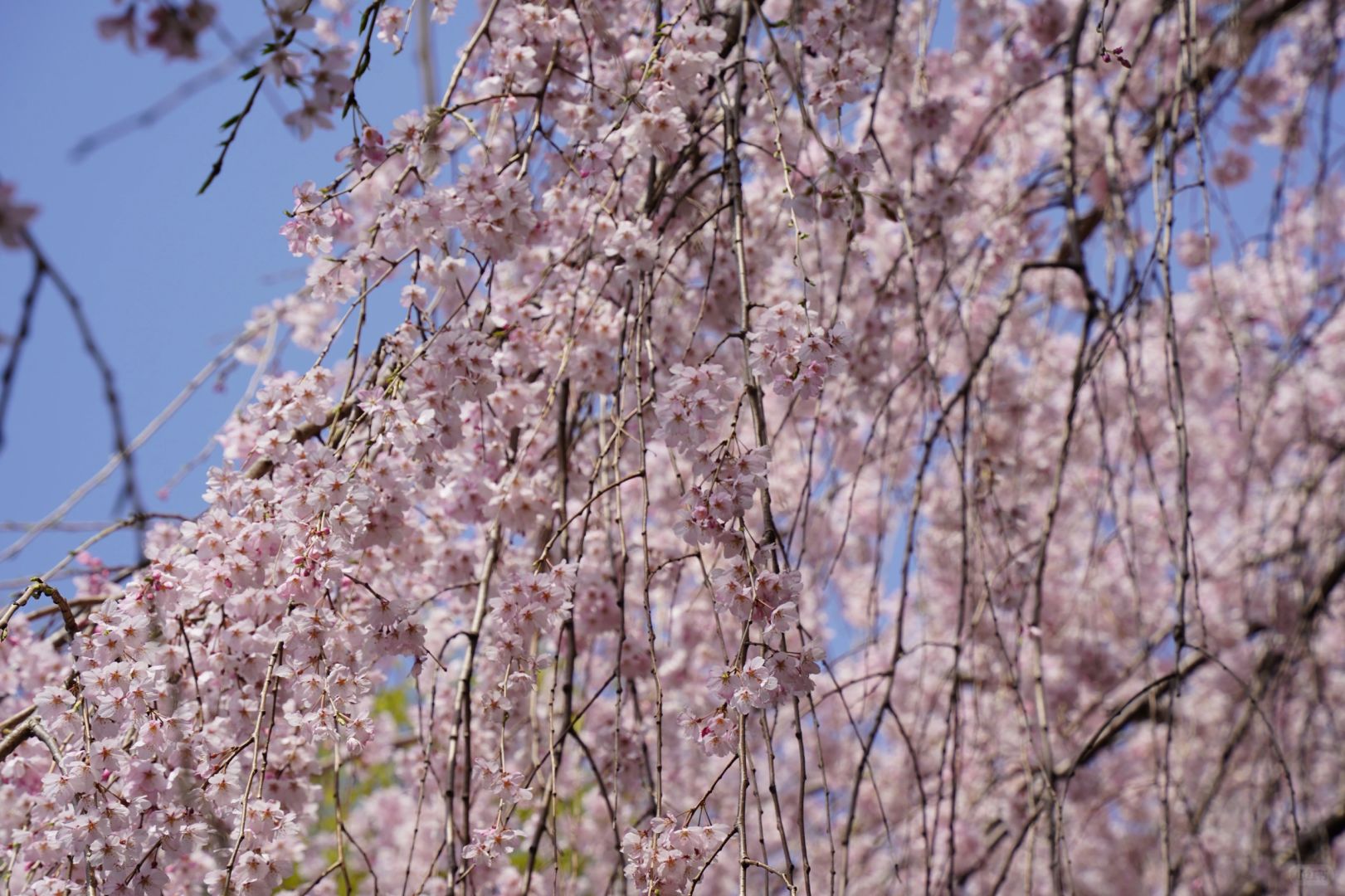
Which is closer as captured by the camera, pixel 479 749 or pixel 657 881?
pixel 657 881

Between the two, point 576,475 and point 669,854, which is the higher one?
point 576,475

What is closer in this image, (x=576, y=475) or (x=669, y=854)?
(x=669, y=854)

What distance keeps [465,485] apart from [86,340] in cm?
99

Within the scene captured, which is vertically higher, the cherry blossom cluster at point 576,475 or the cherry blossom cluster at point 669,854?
the cherry blossom cluster at point 576,475

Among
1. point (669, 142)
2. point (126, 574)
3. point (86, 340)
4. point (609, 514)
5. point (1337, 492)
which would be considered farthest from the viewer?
point (1337, 492)

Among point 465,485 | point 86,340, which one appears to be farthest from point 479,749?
point 86,340

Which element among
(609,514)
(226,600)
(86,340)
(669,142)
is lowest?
(86,340)

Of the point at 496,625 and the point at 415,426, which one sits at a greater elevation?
the point at 415,426

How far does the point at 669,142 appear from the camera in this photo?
1.57m

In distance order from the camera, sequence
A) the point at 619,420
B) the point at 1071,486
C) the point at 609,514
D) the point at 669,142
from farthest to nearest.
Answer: the point at 1071,486
the point at 609,514
the point at 669,142
the point at 619,420

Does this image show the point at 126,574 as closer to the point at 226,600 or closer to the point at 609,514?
the point at 226,600

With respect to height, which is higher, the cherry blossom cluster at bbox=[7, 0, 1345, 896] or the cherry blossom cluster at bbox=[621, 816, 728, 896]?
the cherry blossom cluster at bbox=[7, 0, 1345, 896]

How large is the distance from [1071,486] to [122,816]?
3651 mm

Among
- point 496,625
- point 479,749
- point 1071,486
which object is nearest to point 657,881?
point 496,625
